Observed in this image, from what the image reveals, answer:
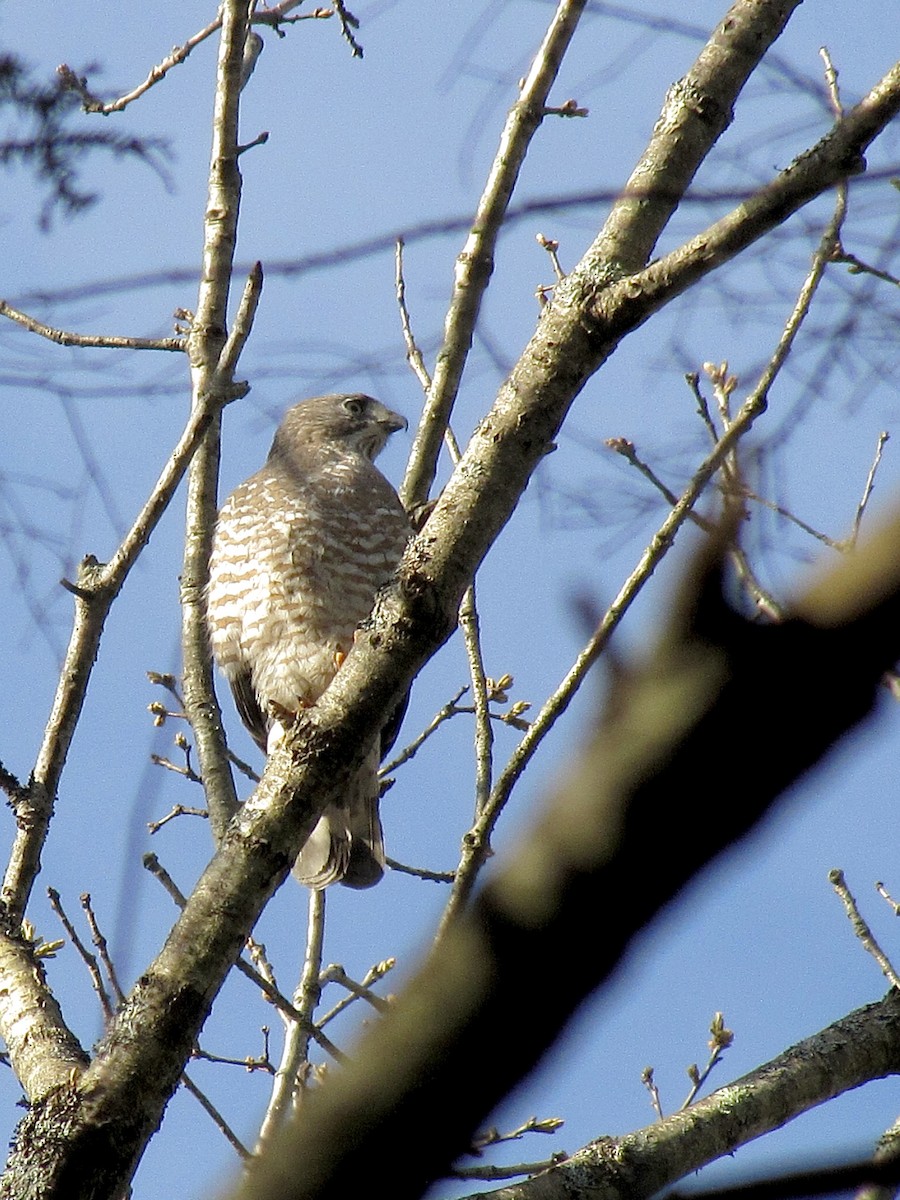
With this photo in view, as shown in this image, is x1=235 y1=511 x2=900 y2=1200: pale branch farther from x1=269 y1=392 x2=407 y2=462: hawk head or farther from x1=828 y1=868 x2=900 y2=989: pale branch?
x1=269 y1=392 x2=407 y2=462: hawk head

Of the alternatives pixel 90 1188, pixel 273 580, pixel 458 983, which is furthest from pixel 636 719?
pixel 273 580

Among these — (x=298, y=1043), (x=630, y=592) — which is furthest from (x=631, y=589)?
(x=298, y=1043)

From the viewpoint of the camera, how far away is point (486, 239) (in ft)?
13.2

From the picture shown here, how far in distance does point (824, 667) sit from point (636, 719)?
148 millimetres

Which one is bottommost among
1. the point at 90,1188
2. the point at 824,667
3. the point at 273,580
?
the point at 824,667

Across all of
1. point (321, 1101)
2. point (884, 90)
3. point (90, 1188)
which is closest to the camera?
point (321, 1101)

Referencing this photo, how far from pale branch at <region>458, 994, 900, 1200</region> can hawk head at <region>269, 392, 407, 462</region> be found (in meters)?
4.63

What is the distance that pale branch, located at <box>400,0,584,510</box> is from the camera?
13.1ft

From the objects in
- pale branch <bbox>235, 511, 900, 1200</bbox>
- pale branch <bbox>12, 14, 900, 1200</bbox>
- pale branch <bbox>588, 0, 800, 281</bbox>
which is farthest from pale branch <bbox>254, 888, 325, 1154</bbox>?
pale branch <bbox>235, 511, 900, 1200</bbox>

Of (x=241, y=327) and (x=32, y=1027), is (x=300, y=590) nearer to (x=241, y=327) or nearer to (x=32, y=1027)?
(x=241, y=327)

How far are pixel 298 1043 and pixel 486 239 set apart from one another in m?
2.33

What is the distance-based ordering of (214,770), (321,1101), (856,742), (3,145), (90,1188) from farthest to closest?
(214,770), (3,145), (90,1188), (321,1101), (856,742)

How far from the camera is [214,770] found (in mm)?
4402

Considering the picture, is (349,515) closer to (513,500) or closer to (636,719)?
(513,500)
